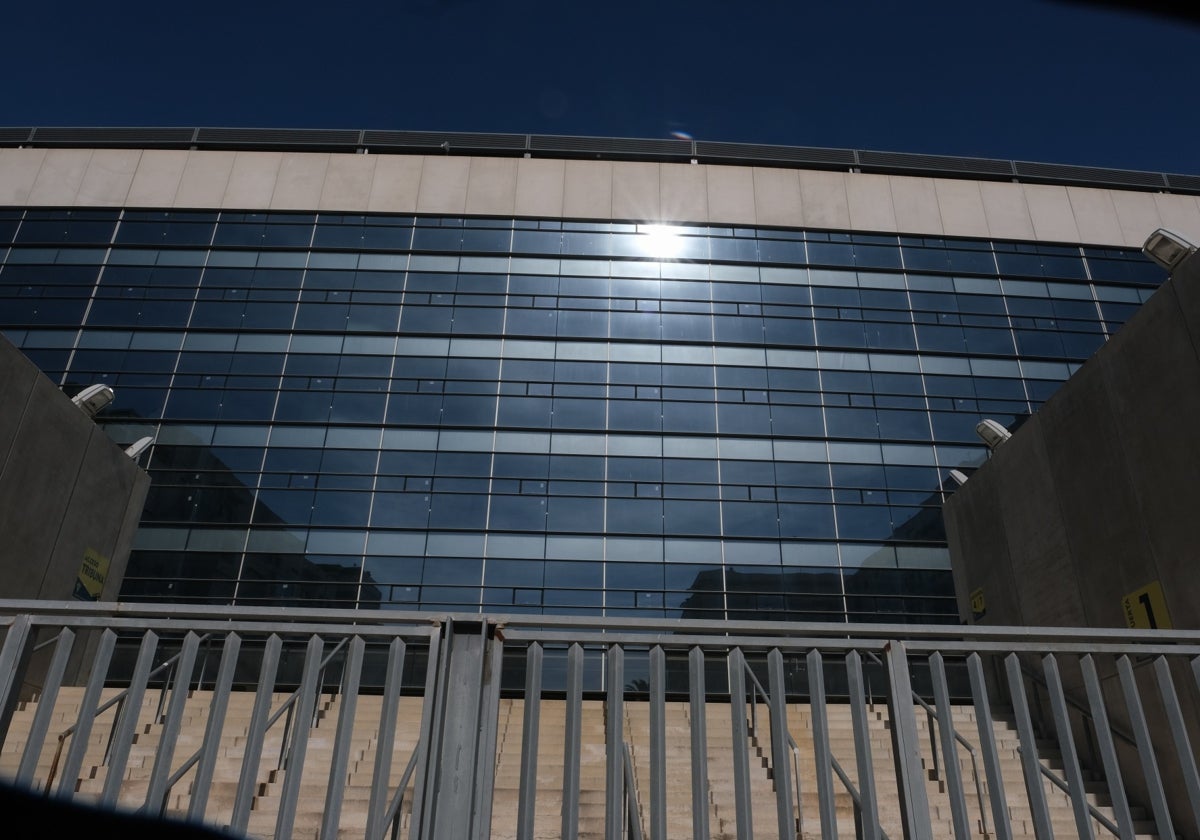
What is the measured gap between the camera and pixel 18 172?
2469 cm

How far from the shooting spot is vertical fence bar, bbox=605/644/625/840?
10.4 feet

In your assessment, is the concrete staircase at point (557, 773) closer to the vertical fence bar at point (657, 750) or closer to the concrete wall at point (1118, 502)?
the concrete wall at point (1118, 502)

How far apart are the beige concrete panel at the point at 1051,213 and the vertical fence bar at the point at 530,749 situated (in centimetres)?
2599

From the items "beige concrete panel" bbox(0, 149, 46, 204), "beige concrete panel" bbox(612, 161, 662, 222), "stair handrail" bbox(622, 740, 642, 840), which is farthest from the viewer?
"beige concrete panel" bbox(0, 149, 46, 204)

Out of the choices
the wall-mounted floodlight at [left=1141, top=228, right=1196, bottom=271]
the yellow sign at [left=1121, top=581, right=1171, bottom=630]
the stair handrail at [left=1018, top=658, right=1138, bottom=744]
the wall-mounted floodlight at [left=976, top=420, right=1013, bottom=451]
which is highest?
the wall-mounted floodlight at [left=976, top=420, right=1013, bottom=451]

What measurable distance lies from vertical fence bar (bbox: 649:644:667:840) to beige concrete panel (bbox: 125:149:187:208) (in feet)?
84.3

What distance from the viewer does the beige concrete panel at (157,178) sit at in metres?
24.2

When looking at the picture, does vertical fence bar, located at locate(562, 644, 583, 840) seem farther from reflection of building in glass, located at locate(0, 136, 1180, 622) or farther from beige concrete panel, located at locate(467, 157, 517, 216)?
beige concrete panel, located at locate(467, 157, 517, 216)

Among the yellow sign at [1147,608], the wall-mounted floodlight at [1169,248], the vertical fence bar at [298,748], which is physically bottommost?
the vertical fence bar at [298,748]

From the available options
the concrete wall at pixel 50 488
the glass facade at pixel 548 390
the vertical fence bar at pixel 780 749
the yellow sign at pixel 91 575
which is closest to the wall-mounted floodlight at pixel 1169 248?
the vertical fence bar at pixel 780 749

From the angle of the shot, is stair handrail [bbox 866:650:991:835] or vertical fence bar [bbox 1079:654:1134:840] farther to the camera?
stair handrail [bbox 866:650:991:835]

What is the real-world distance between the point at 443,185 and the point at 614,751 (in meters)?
23.3

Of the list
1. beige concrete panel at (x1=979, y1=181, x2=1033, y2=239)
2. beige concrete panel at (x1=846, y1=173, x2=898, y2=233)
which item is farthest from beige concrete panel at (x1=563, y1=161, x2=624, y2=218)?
beige concrete panel at (x1=979, y1=181, x2=1033, y2=239)

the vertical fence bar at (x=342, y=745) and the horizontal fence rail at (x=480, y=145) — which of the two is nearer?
the vertical fence bar at (x=342, y=745)
